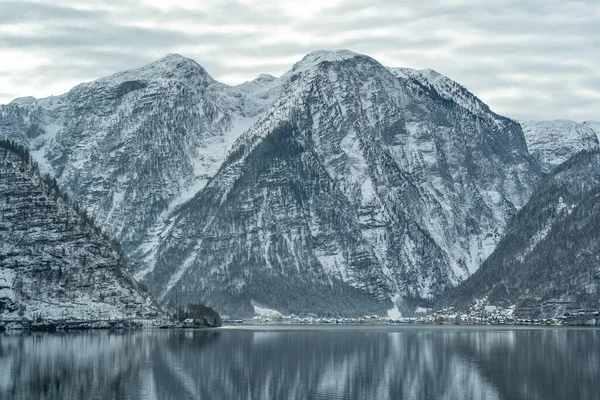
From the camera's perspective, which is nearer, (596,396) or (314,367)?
(596,396)

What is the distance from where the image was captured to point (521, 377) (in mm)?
179000

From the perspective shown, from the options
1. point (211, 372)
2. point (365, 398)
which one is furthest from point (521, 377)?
point (211, 372)

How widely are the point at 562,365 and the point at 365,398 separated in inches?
2273

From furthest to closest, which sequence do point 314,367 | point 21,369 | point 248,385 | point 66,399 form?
point 314,367, point 21,369, point 248,385, point 66,399

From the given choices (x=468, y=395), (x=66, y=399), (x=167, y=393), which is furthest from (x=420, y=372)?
(x=66, y=399)

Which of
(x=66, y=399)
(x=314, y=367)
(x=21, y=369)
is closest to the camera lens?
(x=66, y=399)

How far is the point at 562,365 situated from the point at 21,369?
92.5 metres

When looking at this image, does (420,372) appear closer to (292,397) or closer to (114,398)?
(292,397)

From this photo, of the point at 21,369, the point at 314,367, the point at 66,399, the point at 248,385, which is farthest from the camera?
the point at 314,367

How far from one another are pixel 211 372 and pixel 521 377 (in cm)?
5004

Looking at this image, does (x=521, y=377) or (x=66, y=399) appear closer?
(x=66, y=399)

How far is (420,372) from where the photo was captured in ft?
623

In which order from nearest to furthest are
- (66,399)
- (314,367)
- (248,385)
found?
1. (66,399)
2. (248,385)
3. (314,367)

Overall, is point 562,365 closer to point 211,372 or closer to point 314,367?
point 314,367
